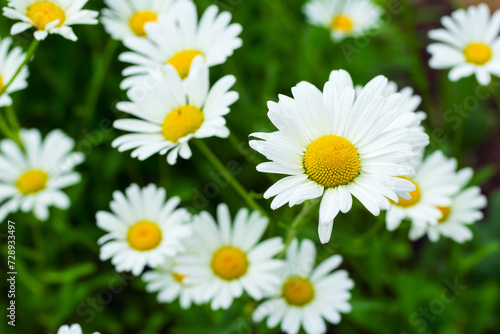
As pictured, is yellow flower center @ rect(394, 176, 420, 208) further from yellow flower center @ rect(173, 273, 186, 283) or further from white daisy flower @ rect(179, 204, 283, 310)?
yellow flower center @ rect(173, 273, 186, 283)

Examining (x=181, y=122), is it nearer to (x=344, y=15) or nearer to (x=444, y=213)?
(x=444, y=213)

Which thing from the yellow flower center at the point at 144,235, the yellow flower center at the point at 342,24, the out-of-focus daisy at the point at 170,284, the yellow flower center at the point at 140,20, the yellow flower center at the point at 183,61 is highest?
the yellow flower center at the point at 140,20

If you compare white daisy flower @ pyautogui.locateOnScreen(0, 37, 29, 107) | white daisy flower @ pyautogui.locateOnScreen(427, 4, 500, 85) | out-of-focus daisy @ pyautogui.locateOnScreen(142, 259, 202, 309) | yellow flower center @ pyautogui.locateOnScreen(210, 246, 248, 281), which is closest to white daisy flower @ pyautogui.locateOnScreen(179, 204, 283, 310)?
yellow flower center @ pyautogui.locateOnScreen(210, 246, 248, 281)

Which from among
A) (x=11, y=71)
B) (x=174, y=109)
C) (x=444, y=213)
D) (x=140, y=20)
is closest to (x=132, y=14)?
(x=140, y=20)

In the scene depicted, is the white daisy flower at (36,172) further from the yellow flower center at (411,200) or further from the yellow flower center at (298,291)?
the yellow flower center at (411,200)

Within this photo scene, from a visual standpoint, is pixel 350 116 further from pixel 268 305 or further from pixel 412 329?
pixel 412 329

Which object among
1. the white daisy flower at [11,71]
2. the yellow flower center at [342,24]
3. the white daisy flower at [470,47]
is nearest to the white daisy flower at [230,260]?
the white daisy flower at [11,71]
